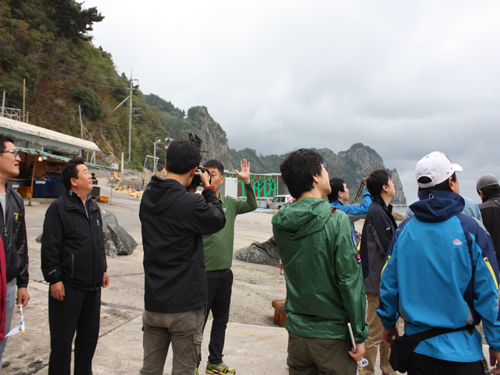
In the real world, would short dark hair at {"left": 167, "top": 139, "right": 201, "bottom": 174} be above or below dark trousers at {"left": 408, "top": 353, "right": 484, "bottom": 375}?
above

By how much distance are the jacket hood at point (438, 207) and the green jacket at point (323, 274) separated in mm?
393

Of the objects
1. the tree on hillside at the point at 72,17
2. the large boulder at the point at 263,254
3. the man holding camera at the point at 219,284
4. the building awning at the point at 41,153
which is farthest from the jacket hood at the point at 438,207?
the tree on hillside at the point at 72,17

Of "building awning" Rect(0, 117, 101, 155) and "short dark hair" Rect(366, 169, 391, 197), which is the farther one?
"building awning" Rect(0, 117, 101, 155)

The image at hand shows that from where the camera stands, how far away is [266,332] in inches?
154

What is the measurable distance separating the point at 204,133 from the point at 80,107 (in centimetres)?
9128

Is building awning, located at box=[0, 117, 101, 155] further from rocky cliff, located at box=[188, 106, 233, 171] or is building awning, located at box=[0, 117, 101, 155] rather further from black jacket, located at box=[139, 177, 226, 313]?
rocky cliff, located at box=[188, 106, 233, 171]

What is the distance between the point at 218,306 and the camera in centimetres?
299

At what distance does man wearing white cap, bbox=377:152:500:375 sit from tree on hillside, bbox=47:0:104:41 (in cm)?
4019

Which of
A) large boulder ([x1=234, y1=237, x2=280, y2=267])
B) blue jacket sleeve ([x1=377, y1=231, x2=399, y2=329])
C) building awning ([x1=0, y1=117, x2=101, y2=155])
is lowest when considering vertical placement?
large boulder ([x1=234, y1=237, x2=280, y2=267])

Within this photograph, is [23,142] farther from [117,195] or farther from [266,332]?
[266,332]

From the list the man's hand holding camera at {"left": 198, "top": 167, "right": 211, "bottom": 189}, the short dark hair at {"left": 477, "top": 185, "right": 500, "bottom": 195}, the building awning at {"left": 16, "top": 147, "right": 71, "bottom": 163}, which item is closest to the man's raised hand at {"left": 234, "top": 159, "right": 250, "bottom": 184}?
the man's hand holding camera at {"left": 198, "top": 167, "right": 211, "bottom": 189}

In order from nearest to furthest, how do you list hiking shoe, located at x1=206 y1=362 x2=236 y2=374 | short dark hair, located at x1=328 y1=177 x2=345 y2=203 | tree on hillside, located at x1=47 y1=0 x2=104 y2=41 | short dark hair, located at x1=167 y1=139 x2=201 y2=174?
short dark hair, located at x1=167 y1=139 x2=201 y2=174 → hiking shoe, located at x1=206 y1=362 x2=236 y2=374 → short dark hair, located at x1=328 y1=177 x2=345 y2=203 → tree on hillside, located at x1=47 y1=0 x2=104 y2=41

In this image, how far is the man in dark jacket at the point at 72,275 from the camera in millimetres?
2396

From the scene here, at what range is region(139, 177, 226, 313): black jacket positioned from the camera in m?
1.95
